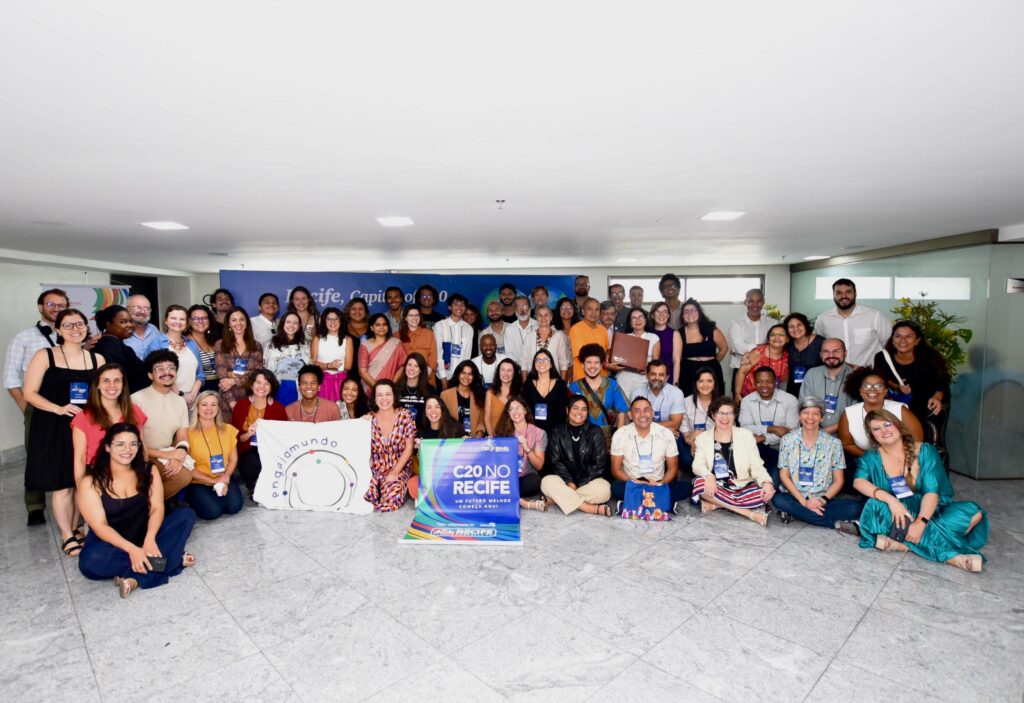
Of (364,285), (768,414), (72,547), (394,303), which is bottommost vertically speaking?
(72,547)

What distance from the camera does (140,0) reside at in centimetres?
134

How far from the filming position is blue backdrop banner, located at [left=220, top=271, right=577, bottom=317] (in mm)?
6898

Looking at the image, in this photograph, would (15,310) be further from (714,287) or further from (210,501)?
(714,287)

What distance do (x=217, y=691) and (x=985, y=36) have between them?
11.5ft

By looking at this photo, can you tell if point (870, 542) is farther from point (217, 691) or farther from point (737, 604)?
point (217, 691)

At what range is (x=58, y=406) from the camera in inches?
142

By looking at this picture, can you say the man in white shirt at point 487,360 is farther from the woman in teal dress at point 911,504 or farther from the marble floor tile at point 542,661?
the woman in teal dress at point 911,504

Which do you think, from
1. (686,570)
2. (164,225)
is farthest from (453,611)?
(164,225)

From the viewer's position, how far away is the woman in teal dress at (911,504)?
3.49 metres

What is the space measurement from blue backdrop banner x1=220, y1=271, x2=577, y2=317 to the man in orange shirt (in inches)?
78.0

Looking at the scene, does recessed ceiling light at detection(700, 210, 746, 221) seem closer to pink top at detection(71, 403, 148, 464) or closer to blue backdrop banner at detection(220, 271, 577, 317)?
blue backdrop banner at detection(220, 271, 577, 317)

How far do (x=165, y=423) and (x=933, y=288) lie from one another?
25.0 ft

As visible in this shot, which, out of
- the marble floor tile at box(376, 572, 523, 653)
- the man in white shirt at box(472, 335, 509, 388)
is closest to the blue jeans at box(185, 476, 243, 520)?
the marble floor tile at box(376, 572, 523, 653)

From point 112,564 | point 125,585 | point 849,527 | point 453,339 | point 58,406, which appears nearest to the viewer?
point 125,585
